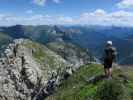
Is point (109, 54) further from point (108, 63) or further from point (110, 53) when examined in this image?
point (108, 63)

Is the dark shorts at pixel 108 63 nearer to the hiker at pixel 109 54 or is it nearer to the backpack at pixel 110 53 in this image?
the hiker at pixel 109 54

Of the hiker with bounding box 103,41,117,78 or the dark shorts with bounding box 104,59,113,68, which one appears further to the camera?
the dark shorts with bounding box 104,59,113,68

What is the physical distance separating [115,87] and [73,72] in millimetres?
78401

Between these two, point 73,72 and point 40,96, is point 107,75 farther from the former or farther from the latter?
point 40,96

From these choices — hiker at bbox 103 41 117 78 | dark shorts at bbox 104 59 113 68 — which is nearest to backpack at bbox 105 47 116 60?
hiker at bbox 103 41 117 78

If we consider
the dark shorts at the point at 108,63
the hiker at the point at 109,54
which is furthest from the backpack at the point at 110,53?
the dark shorts at the point at 108,63

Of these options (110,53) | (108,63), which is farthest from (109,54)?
(108,63)

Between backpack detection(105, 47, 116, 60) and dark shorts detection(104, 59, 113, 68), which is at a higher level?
backpack detection(105, 47, 116, 60)

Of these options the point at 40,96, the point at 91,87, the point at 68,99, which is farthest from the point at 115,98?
the point at 40,96

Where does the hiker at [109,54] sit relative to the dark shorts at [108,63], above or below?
above

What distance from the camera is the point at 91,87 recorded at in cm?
4903

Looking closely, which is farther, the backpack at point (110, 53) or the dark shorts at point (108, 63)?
Answer: the dark shorts at point (108, 63)

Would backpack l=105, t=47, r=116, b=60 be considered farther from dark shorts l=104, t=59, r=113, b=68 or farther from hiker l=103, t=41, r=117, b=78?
dark shorts l=104, t=59, r=113, b=68

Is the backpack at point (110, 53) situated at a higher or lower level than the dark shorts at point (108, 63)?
higher
